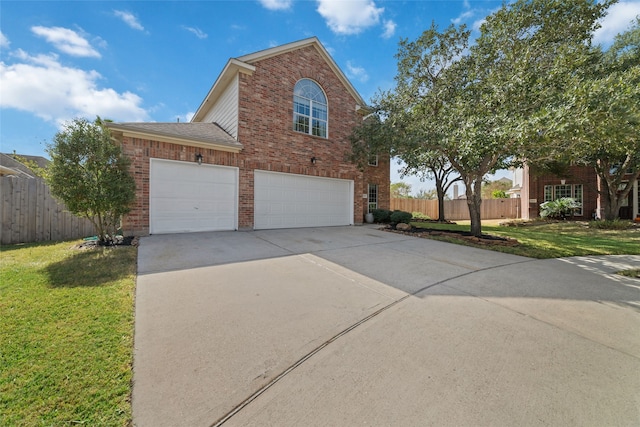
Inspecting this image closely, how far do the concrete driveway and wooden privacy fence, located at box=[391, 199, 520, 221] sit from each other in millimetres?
14870

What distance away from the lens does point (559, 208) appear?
54.7 ft

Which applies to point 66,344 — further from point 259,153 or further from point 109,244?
point 259,153

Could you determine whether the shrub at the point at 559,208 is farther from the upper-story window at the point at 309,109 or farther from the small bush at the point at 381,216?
the upper-story window at the point at 309,109

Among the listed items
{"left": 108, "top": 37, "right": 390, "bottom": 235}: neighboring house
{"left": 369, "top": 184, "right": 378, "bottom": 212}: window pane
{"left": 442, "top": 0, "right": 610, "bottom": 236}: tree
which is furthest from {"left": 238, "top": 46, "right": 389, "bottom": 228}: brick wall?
{"left": 442, "top": 0, "right": 610, "bottom": 236}: tree

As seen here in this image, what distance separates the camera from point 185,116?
18719 mm

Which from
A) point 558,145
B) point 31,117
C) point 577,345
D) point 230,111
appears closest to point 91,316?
point 577,345

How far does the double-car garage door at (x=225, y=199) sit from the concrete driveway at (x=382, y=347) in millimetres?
4195

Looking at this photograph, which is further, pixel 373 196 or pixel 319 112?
pixel 373 196

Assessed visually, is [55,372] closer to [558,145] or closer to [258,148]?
[258,148]

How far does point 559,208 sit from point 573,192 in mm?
2934

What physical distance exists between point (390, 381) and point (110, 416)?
185 cm

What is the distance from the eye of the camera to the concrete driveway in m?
1.70

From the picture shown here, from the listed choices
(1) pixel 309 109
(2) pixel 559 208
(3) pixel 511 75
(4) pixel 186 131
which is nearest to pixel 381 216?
(1) pixel 309 109

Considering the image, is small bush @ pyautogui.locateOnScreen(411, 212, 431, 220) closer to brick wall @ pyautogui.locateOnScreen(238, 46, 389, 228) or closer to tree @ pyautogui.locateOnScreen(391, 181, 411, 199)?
brick wall @ pyautogui.locateOnScreen(238, 46, 389, 228)
